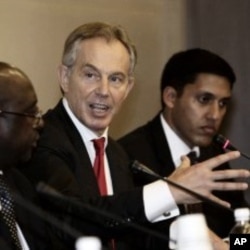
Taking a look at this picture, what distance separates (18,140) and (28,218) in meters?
0.20

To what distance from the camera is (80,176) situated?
1871 mm

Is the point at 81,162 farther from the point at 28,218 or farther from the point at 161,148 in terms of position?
the point at 161,148

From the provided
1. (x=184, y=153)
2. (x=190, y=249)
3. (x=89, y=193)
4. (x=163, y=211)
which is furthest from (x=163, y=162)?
(x=190, y=249)

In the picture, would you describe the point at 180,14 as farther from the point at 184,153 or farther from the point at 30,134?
the point at 30,134

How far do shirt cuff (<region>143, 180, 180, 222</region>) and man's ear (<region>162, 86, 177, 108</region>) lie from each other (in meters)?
1.02

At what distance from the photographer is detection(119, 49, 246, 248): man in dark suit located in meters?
2.45

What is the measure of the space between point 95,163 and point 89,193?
14cm

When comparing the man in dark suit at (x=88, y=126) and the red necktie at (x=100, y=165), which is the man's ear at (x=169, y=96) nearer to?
the man in dark suit at (x=88, y=126)

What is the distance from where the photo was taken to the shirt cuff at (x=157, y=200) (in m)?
1.63

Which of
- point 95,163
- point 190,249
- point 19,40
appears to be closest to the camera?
point 190,249

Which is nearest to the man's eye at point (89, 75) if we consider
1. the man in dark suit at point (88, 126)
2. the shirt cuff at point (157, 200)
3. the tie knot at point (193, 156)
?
the man in dark suit at point (88, 126)

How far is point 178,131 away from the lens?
257 centimetres

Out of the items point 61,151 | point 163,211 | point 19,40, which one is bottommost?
point 163,211

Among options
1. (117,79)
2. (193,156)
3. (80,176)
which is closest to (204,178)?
(80,176)
